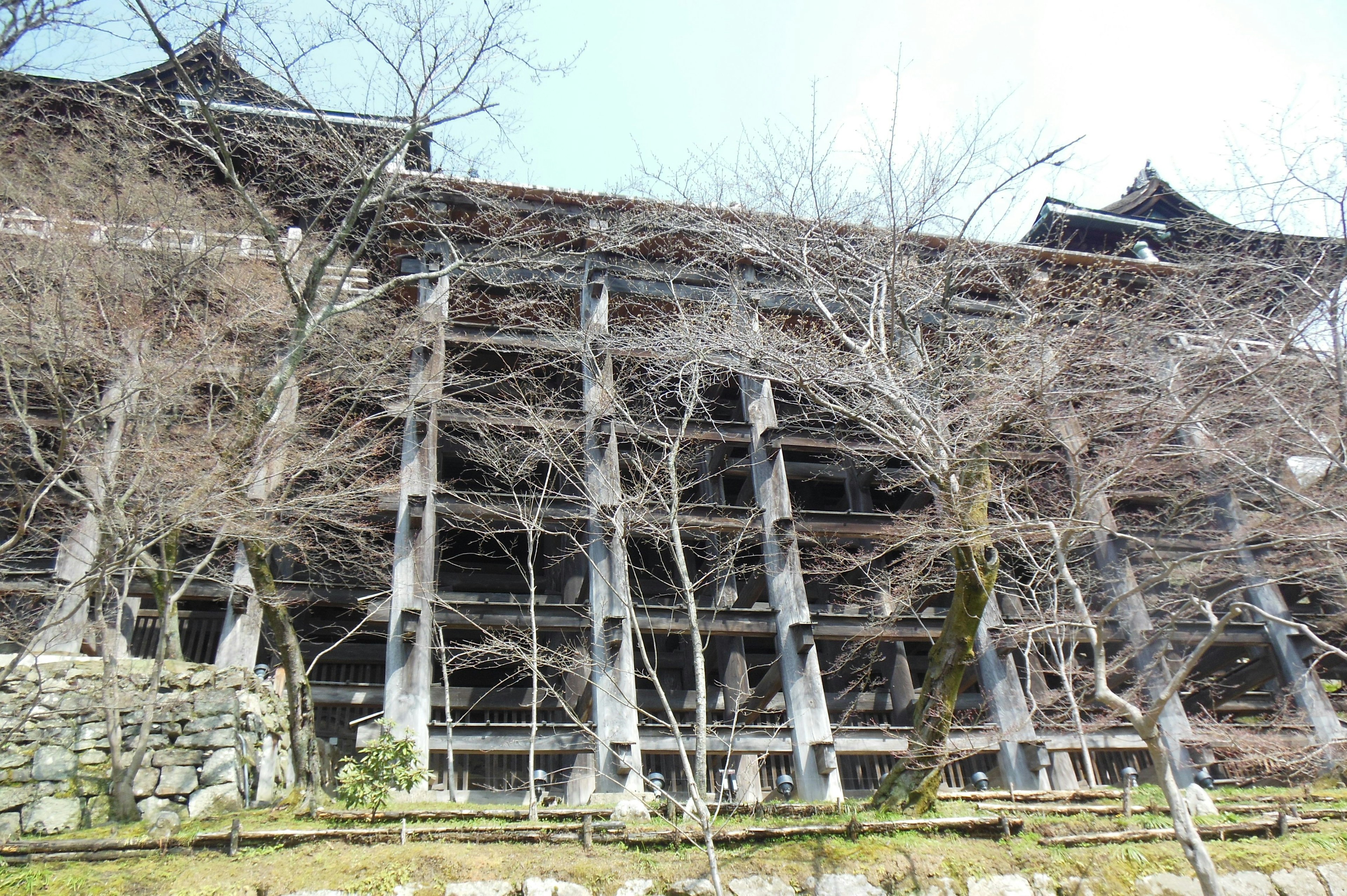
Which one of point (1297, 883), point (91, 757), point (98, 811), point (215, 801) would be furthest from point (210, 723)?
point (1297, 883)

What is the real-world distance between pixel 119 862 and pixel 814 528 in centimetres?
1225

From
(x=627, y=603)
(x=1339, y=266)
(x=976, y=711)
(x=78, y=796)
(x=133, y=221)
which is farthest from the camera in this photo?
(x=976, y=711)

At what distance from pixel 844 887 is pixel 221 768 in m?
8.49

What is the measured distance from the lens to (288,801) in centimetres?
1116

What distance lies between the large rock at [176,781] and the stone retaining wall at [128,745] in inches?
0.4

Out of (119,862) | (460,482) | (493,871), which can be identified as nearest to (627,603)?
(493,871)

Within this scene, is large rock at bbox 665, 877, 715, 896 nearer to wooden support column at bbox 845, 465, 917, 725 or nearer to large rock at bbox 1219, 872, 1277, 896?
large rock at bbox 1219, 872, 1277, 896

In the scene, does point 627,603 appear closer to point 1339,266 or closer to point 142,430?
point 142,430

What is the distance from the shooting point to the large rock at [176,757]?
11.4 m

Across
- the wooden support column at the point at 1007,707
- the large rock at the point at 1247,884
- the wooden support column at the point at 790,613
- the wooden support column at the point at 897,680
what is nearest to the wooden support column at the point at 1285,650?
the wooden support column at the point at 1007,707

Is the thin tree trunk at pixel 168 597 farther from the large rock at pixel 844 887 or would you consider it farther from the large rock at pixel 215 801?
the large rock at pixel 844 887

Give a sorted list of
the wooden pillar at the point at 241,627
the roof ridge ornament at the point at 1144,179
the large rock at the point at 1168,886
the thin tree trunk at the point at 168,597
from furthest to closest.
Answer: the roof ridge ornament at the point at 1144,179
the wooden pillar at the point at 241,627
the thin tree trunk at the point at 168,597
the large rock at the point at 1168,886

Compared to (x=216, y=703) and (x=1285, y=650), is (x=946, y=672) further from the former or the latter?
(x=1285, y=650)

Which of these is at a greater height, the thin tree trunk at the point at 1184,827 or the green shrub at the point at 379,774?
the green shrub at the point at 379,774
